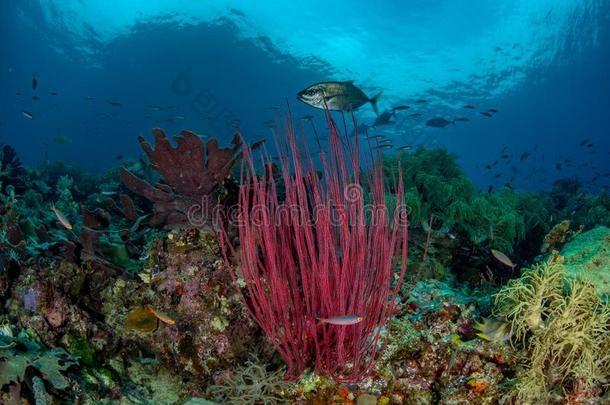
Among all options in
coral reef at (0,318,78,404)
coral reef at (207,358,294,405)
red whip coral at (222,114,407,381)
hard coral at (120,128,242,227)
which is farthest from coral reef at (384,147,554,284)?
coral reef at (0,318,78,404)

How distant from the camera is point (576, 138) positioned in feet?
186

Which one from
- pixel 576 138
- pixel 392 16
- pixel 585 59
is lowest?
pixel 576 138

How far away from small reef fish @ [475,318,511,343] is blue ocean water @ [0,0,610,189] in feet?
95.0

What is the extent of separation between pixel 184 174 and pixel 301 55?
36108mm

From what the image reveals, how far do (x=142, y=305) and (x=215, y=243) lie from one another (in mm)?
864

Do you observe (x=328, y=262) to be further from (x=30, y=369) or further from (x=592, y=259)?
(x=592, y=259)

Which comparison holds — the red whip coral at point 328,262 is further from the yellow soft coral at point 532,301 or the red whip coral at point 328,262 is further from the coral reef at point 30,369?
the coral reef at point 30,369

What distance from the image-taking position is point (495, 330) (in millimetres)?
2455

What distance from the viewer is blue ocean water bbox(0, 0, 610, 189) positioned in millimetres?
32938

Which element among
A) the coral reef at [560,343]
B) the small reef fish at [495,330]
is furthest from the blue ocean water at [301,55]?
the small reef fish at [495,330]

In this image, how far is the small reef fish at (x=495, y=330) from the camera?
2.45 meters

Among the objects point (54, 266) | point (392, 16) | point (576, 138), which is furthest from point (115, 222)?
point (576, 138)

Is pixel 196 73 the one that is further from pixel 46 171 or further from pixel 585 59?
pixel 585 59

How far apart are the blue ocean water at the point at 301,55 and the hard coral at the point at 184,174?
28.6m
